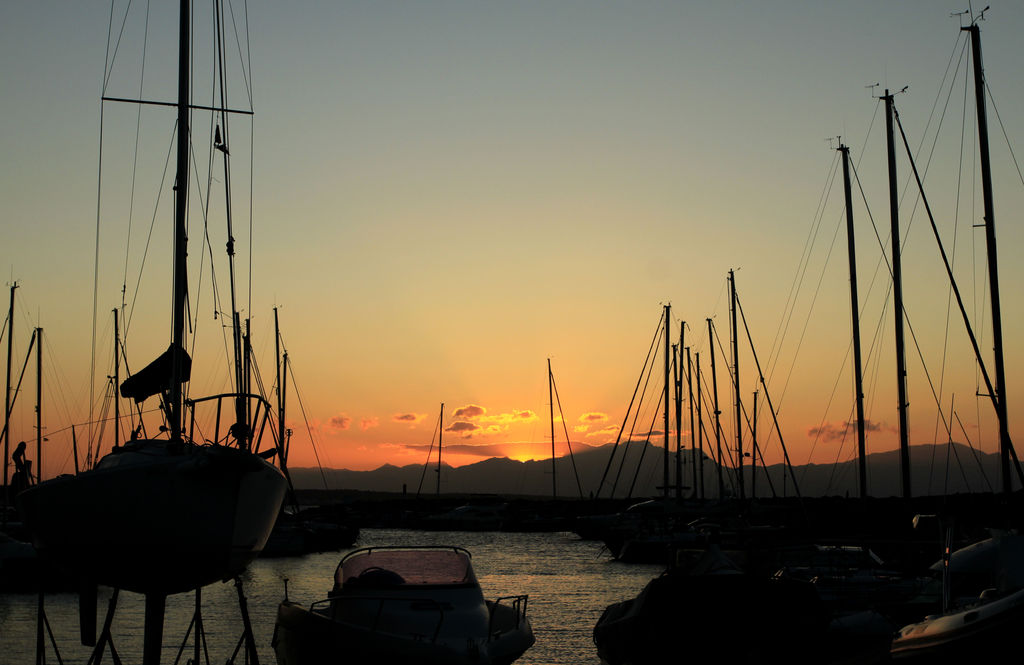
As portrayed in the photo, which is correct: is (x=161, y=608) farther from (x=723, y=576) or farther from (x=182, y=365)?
(x=723, y=576)

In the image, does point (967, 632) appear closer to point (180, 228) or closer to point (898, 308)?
point (180, 228)

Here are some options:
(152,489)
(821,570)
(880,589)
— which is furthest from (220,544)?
(821,570)

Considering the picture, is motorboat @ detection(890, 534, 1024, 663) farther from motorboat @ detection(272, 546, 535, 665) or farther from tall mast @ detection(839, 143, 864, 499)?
tall mast @ detection(839, 143, 864, 499)

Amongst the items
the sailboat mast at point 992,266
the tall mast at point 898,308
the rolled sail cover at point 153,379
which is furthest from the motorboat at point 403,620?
the tall mast at point 898,308

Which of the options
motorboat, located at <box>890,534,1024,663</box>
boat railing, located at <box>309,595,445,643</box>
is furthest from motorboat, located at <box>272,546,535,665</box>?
motorboat, located at <box>890,534,1024,663</box>

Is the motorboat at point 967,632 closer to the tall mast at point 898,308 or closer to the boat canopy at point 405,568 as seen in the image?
the boat canopy at point 405,568

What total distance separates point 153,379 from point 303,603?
25112 mm

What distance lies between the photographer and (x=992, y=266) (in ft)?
92.3

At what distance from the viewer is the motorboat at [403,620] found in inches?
565

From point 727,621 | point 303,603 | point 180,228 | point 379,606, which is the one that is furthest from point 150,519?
point 303,603

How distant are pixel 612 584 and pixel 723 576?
2940 centimetres

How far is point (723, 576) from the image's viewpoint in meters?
17.5

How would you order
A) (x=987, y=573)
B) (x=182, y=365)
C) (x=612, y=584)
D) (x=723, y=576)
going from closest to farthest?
(x=182, y=365) < (x=723, y=576) < (x=987, y=573) < (x=612, y=584)

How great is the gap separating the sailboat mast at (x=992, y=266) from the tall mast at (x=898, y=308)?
582 cm
